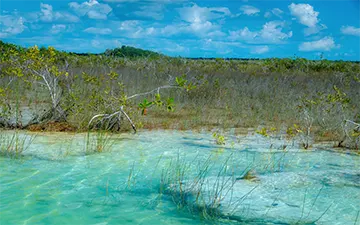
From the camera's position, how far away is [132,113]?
984 centimetres

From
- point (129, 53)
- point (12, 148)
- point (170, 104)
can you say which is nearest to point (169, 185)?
point (170, 104)

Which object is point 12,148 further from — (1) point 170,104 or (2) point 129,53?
(2) point 129,53

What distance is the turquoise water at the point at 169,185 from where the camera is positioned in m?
4.88

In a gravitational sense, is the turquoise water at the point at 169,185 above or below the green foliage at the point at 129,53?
below

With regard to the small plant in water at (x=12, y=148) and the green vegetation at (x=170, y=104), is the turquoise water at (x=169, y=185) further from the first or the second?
the green vegetation at (x=170, y=104)

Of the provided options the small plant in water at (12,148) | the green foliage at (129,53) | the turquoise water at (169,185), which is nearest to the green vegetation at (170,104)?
the turquoise water at (169,185)

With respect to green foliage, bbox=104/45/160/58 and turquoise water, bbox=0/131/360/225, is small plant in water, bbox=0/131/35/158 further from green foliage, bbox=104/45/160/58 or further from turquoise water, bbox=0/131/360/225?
green foliage, bbox=104/45/160/58

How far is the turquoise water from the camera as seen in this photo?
488cm

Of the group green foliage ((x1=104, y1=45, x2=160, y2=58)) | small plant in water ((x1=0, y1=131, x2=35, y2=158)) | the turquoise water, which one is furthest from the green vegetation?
green foliage ((x1=104, y1=45, x2=160, y2=58))

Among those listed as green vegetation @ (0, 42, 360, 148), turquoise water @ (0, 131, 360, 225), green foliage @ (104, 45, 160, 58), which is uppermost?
green foliage @ (104, 45, 160, 58)

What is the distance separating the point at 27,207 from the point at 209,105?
8.63 metres

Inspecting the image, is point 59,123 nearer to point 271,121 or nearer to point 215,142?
point 215,142

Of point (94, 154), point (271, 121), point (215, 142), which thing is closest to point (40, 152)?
point (94, 154)

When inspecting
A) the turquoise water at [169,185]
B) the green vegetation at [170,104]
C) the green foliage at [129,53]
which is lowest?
the turquoise water at [169,185]
